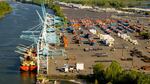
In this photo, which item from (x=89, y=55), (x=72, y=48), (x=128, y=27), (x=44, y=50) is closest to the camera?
(x=44, y=50)

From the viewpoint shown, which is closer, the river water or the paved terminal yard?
the river water

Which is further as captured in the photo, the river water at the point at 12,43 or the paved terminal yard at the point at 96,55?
the paved terminal yard at the point at 96,55

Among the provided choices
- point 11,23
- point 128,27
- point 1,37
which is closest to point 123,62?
point 1,37

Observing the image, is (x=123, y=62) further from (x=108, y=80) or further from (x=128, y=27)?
(x=128, y=27)

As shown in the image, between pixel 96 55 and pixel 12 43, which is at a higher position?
pixel 96 55

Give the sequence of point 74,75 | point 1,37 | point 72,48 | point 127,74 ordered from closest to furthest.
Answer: point 127,74 < point 74,75 < point 72,48 < point 1,37

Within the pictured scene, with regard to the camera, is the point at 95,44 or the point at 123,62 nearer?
the point at 123,62

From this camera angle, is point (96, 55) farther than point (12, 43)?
No
